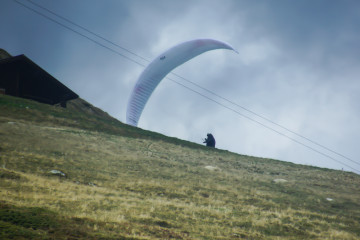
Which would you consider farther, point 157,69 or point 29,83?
point 157,69

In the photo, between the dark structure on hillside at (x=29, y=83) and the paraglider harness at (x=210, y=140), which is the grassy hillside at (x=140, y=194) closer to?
the dark structure on hillside at (x=29, y=83)

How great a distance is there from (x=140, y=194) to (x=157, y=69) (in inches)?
1198

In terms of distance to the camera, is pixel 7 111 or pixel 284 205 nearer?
pixel 284 205

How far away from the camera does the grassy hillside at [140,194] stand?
7770 millimetres

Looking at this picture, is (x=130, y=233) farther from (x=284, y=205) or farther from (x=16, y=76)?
(x=16, y=76)

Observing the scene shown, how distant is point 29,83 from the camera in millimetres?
36125

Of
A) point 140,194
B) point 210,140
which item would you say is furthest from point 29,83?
point 140,194

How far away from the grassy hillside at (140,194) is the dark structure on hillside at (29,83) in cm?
269

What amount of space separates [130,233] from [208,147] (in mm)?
34810

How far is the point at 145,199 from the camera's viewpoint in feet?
44.8

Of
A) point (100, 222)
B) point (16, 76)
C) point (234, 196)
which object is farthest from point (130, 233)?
point (16, 76)

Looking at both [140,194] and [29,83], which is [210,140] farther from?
[140,194]

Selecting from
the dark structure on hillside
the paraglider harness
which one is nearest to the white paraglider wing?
the dark structure on hillside

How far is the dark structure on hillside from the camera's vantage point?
33531 mm
